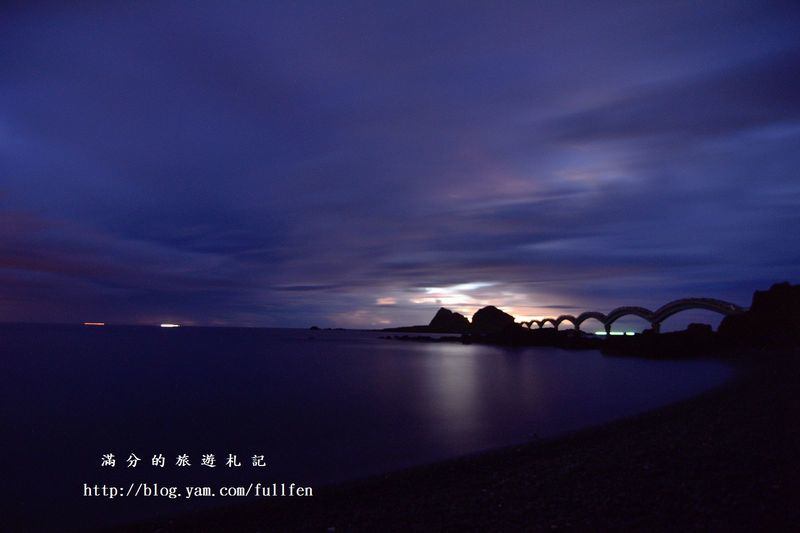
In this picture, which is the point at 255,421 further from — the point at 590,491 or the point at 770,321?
the point at 770,321

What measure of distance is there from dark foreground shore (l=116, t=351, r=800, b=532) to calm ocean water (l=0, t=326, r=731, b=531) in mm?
2795

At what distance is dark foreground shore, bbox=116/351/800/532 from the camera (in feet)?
26.9

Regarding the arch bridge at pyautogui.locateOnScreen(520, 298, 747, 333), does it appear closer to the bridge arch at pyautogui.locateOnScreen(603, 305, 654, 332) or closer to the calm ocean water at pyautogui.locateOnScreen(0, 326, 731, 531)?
the bridge arch at pyautogui.locateOnScreen(603, 305, 654, 332)

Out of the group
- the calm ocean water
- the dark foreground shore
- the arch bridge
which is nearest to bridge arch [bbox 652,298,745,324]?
the arch bridge

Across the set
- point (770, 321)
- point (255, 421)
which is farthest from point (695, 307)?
point (255, 421)

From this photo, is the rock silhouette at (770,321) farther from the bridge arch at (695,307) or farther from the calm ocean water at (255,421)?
the calm ocean water at (255,421)

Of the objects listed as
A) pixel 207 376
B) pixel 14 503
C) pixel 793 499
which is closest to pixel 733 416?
pixel 793 499

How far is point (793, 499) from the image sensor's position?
26.9 ft

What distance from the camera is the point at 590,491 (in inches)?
385

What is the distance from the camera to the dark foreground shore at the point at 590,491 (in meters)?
8.20

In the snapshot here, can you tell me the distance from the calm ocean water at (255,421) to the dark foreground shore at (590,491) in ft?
9.17

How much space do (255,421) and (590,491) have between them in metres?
21.7

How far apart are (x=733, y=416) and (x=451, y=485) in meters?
12.4

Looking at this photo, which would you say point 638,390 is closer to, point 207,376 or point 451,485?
point 451,485
